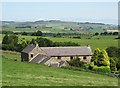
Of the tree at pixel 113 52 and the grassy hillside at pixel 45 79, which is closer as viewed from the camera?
the grassy hillside at pixel 45 79

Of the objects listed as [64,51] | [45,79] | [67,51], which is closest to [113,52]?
[67,51]

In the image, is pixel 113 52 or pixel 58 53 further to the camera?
pixel 113 52

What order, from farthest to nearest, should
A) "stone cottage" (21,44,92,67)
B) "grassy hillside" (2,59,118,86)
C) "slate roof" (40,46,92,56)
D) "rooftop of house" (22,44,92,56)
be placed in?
"slate roof" (40,46,92,56) → "rooftop of house" (22,44,92,56) → "stone cottage" (21,44,92,67) → "grassy hillside" (2,59,118,86)

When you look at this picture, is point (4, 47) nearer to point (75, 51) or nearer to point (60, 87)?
point (75, 51)

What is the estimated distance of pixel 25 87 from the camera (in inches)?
666

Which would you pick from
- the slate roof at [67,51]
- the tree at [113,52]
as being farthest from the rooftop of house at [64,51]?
the tree at [113,52]

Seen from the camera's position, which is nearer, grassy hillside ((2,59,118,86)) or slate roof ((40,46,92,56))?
grassy hillside ((2,59,118,86))

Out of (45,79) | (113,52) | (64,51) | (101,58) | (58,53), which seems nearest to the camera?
(45,79)

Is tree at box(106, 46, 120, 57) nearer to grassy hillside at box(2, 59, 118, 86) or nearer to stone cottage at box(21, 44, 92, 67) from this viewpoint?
stone cottage at box(21, 44, 92, 67)

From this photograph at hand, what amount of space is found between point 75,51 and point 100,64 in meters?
11.4

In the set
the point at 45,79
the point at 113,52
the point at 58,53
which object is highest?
the point at 45,79

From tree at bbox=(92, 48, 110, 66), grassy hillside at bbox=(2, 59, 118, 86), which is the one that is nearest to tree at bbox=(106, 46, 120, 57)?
tree at bbox=(92, 48, 110, 66)

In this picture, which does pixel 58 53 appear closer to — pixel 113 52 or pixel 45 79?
pixel 113 52

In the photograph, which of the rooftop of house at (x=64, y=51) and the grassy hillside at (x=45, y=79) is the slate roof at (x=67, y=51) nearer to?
the rooftop of house at (x=64, y=51)
